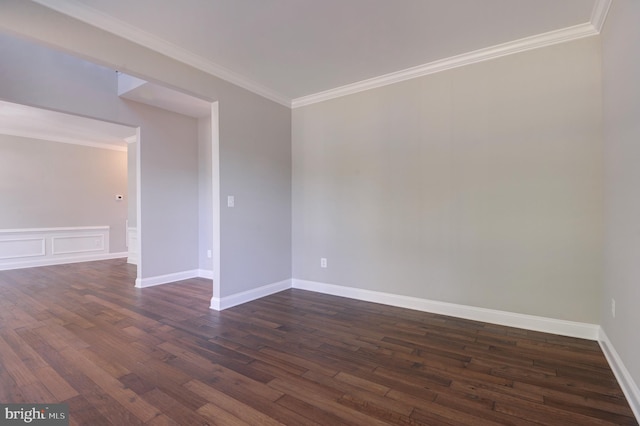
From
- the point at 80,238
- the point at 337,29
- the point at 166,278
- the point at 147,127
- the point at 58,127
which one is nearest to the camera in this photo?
the point at 337,29

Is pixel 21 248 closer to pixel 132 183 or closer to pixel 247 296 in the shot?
pixel 132 183

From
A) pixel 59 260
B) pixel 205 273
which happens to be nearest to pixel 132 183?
pixel 59 260

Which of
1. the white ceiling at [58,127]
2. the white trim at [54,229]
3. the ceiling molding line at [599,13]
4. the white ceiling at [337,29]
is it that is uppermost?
the white ceiling at [58,127]

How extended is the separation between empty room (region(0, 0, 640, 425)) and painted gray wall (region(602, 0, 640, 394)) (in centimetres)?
3

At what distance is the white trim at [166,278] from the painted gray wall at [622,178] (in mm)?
5005

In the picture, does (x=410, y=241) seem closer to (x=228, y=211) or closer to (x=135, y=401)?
(x=228, y=211)

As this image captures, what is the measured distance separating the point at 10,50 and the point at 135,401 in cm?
399

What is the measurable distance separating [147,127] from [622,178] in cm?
525

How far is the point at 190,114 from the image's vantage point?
4.84 metres

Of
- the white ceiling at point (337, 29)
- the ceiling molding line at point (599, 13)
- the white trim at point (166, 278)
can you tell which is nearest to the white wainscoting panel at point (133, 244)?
the white trim at point (166, 278)

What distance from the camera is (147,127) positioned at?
439 cm

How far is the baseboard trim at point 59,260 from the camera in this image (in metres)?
5.68

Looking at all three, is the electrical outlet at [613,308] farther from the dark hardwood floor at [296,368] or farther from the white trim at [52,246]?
the white trim at [52,246]

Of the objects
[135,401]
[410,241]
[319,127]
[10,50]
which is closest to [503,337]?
[410,241]
